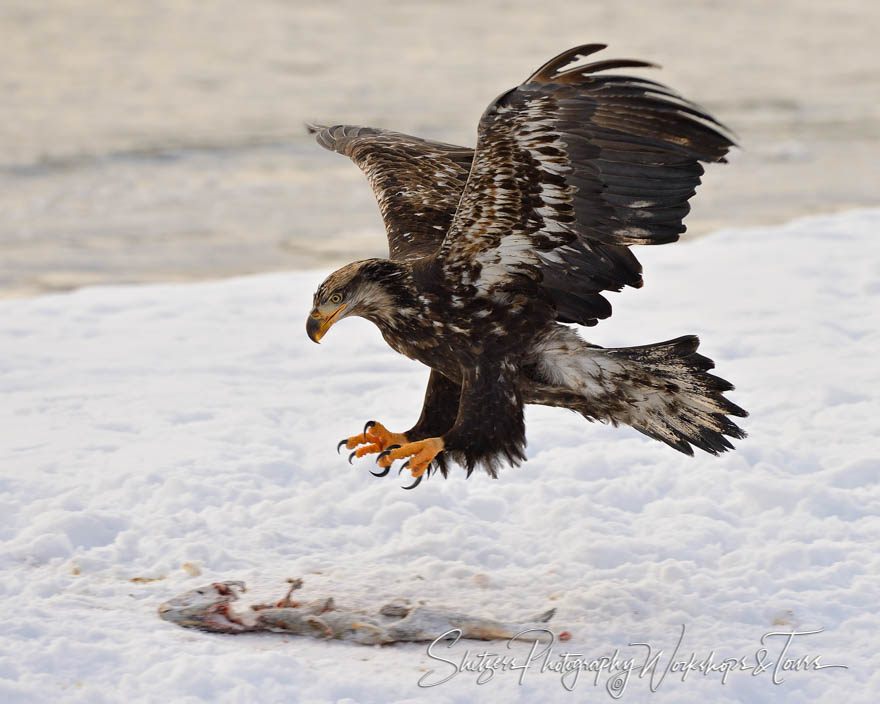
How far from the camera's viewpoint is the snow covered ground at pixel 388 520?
3.79m

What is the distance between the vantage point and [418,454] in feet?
14.1

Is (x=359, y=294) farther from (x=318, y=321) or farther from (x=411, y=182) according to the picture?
(x=411, y=182)

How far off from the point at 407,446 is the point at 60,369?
2799 millimetres

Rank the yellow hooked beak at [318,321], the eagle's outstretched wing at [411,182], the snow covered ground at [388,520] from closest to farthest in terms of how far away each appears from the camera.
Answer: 1. the snow covered ground at [388,520]
2. the yellow hooked beak at [318,321]
3. the eagle's outstretched wing at [411,182]

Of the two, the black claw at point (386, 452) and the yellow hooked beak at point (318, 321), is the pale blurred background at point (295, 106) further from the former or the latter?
the yellow hooked beak at point (318, 321)

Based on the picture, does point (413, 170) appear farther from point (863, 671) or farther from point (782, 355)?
point (863, 671)

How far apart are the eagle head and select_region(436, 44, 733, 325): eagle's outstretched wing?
20cm

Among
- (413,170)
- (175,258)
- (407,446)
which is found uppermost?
(413,170)

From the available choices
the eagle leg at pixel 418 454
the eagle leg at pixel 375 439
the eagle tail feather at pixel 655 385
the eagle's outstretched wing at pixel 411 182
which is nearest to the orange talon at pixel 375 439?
the eagle leg at pixel 375 439

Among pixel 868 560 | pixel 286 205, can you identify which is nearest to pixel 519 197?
pixel 868 560

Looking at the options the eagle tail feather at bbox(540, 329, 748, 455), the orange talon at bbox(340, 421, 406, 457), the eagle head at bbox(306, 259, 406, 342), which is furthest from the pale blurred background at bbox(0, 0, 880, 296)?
the eagle tail feather at bbox(540, 329, 748, 455)

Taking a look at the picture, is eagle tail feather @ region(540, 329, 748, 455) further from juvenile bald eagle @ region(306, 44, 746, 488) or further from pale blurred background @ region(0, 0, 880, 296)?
pale blurred background @ region(0, 0, 880, 296)

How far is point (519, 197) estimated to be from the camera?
4.11 metres

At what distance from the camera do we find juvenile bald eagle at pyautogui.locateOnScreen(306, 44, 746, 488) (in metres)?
3.93
